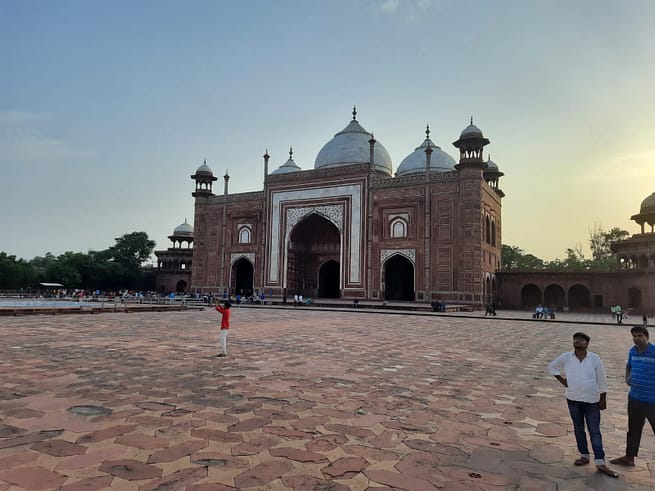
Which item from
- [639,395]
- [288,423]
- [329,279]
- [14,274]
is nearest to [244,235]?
[329,279]

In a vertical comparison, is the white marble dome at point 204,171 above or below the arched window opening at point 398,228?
above

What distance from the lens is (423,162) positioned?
31078mm

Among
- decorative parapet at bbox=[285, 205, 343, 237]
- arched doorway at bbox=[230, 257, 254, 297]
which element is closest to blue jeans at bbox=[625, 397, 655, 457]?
decorative parapet at bbox=[285, 205, 343, 237]

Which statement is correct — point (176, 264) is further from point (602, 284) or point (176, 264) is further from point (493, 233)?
point (602, 284)

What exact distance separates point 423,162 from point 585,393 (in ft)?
96.2

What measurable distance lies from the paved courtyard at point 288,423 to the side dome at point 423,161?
84.0ft

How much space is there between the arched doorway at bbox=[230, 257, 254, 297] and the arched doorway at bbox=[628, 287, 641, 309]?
911 inches

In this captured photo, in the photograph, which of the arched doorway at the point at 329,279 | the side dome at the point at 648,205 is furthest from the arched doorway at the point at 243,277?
the side dome at the point at 648,205

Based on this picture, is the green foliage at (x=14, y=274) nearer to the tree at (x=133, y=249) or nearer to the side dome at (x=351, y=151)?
the tree at (x=133, y=249)

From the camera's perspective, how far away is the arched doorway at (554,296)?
1069 inches

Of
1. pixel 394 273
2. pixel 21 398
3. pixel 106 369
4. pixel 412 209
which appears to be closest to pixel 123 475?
pixel 21 398

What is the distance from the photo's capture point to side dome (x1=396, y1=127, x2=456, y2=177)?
31.0m

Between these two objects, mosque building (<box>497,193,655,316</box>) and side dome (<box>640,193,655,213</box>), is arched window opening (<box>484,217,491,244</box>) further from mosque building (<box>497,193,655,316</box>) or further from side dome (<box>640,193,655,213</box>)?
side dome (<box>640,193,655,213</box>)

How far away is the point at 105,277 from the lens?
1487 inches
